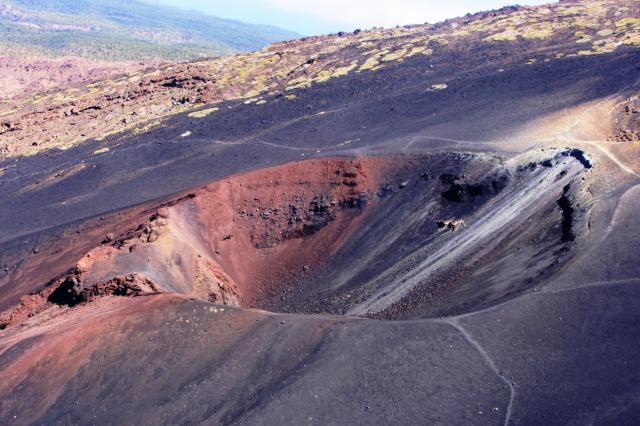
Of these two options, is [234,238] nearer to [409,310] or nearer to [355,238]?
[355,238]

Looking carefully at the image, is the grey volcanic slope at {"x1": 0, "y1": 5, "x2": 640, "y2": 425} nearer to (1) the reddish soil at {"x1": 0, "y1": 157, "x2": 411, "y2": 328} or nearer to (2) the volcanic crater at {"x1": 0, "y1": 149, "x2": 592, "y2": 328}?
(2) the volcanic crater at {"x1": 0, "y1": 149, "x2": 592, "y2": 328}

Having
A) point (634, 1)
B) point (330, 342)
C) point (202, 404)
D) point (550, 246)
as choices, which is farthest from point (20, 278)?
point (634, 1)

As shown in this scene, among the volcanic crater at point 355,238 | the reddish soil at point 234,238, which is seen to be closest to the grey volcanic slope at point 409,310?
the volcanic crater at point 355,238

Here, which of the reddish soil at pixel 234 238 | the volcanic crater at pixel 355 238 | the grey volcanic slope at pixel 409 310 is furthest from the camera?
the reddish soil at pixel 234 238

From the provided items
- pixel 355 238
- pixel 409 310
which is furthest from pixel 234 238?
pixel 409 310

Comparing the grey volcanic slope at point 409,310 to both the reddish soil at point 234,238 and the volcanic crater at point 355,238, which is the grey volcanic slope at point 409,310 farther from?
the reddish soil at point 234,238

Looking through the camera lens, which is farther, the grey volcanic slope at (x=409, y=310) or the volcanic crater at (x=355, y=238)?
the volcanic crater at (x=355, y=238)
